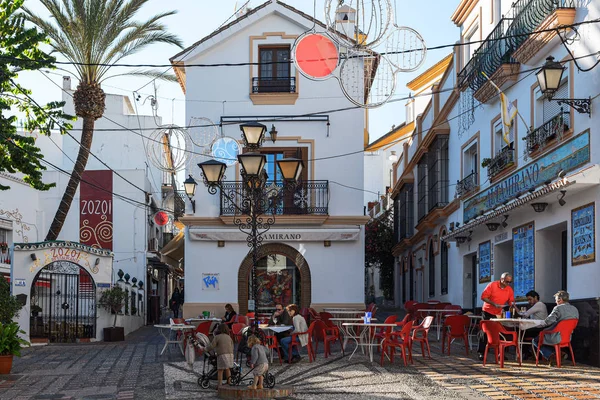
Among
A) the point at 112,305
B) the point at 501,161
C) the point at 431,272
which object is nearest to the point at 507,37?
the point at 501,161

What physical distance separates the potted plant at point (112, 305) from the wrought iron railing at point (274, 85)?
23.6ft

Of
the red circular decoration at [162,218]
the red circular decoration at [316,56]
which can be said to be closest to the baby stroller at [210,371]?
the red circular decoration at [316,56]

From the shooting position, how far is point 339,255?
85.6ft

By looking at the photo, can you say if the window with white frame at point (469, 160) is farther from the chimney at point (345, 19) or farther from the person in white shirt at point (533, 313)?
the chimney at point (345, 19)

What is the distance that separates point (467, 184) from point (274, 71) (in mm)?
6972

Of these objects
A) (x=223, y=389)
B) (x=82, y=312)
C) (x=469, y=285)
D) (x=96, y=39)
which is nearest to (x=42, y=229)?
(x=82, y=312)

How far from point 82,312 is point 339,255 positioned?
25.2 feet

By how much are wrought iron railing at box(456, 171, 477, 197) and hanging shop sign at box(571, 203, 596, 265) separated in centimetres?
729

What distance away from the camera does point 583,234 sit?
1497 centimetres

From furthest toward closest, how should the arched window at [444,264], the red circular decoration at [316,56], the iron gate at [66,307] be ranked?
the arched window at [444,264]
the iron gate at [66,307]
the red circular decoration at [316,56]

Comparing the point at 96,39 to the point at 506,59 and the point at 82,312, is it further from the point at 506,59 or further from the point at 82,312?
the point at 506,59

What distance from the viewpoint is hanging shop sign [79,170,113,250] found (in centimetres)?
Result: 3597

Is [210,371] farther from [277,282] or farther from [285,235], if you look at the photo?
[277,282]

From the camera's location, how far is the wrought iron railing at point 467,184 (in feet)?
75.1
